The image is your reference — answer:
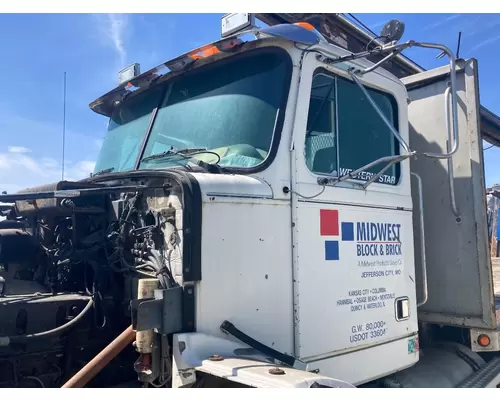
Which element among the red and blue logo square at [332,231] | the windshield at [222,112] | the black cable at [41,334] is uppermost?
the windshield at [222,112]

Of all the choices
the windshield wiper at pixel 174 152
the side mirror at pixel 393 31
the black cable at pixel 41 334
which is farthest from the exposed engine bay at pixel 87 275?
the side mirror at pixel 393 31

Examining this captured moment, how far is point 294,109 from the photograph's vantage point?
2.78 metres

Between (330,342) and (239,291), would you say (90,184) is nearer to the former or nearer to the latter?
(239,291)

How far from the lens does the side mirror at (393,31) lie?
2.98 meters

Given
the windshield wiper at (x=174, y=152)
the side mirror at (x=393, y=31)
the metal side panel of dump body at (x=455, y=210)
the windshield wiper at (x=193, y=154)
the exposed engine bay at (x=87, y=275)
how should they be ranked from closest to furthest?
the exposed engine bay at (x=87, y=275), the windshield wiper at (x=193, y=154), the windshield wiper at (x=174, y=152), the side mirror at (x=393, y=31), the metal side panel of dump body at (x=455, y=210)

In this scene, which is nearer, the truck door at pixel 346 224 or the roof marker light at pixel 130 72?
the truck door at pixel 346 224

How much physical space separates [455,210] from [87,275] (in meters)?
2.64

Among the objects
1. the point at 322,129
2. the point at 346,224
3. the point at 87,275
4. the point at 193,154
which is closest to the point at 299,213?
the point at 346,224

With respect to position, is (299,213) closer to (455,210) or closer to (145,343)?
(145,343)

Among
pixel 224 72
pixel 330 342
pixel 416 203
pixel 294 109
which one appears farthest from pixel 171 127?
pixel 416 203

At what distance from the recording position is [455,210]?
12.1ft

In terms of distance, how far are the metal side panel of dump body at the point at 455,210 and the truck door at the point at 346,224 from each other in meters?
0.50

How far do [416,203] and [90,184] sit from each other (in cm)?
244

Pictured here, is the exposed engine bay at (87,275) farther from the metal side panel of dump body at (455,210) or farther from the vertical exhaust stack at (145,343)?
the metal side panel of dump body at (455,210)
